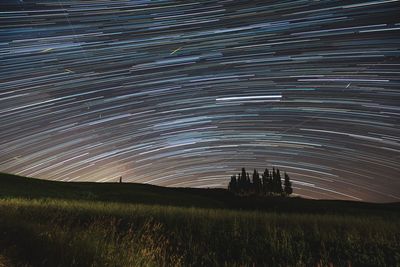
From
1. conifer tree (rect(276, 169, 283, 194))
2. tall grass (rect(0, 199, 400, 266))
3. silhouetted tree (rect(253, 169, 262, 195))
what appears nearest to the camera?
tall grass (rect(0, 199, 400, 266))

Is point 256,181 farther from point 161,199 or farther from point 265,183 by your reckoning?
point 161,199

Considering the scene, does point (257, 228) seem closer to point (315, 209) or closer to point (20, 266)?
point (20, 266)

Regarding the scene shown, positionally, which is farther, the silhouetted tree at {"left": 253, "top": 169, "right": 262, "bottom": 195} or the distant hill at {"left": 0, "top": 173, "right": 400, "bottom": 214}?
the silhouetted tree at {"left": 253, "top": 169, "right": 262, "bottom": 195}

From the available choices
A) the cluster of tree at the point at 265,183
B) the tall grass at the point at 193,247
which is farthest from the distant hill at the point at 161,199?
the cluster of tree at the point at 265,183

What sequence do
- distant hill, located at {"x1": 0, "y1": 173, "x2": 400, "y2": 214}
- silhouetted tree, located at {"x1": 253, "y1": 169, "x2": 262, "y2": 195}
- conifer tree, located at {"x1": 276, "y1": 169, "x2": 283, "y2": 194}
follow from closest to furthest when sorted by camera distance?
1. distant hill, located at {"x1": 0, "y1": 173, "x2": 400, "y2": 214}
2. conifer tree, located at {"x1": 276, "y1": 169, "x2": 283, "y2": 194}
3. silhouetted tree, located at {"x1": 253, "y1": 169, "x2": 262, "y2": 195}

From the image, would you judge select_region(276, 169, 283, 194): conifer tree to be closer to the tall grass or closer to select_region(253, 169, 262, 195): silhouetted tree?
select_region(253, 169, 262, 195): silhouetted tree

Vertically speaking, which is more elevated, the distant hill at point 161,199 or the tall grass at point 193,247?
the distant hill at point 161,199

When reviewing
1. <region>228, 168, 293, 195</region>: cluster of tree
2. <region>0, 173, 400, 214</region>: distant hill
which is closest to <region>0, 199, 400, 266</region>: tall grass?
<region>0, 173, 400, 214</region>: distant hill

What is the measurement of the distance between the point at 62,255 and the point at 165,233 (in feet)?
17.0

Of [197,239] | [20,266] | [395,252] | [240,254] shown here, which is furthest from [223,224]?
[20,266]

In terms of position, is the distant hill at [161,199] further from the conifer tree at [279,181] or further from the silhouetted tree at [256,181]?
the silhouetted tree at [256,181]

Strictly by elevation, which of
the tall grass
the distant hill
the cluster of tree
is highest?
the cluster of tree

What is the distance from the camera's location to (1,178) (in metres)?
47.1

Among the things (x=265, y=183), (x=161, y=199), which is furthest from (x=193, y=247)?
(x=265, y=183)
